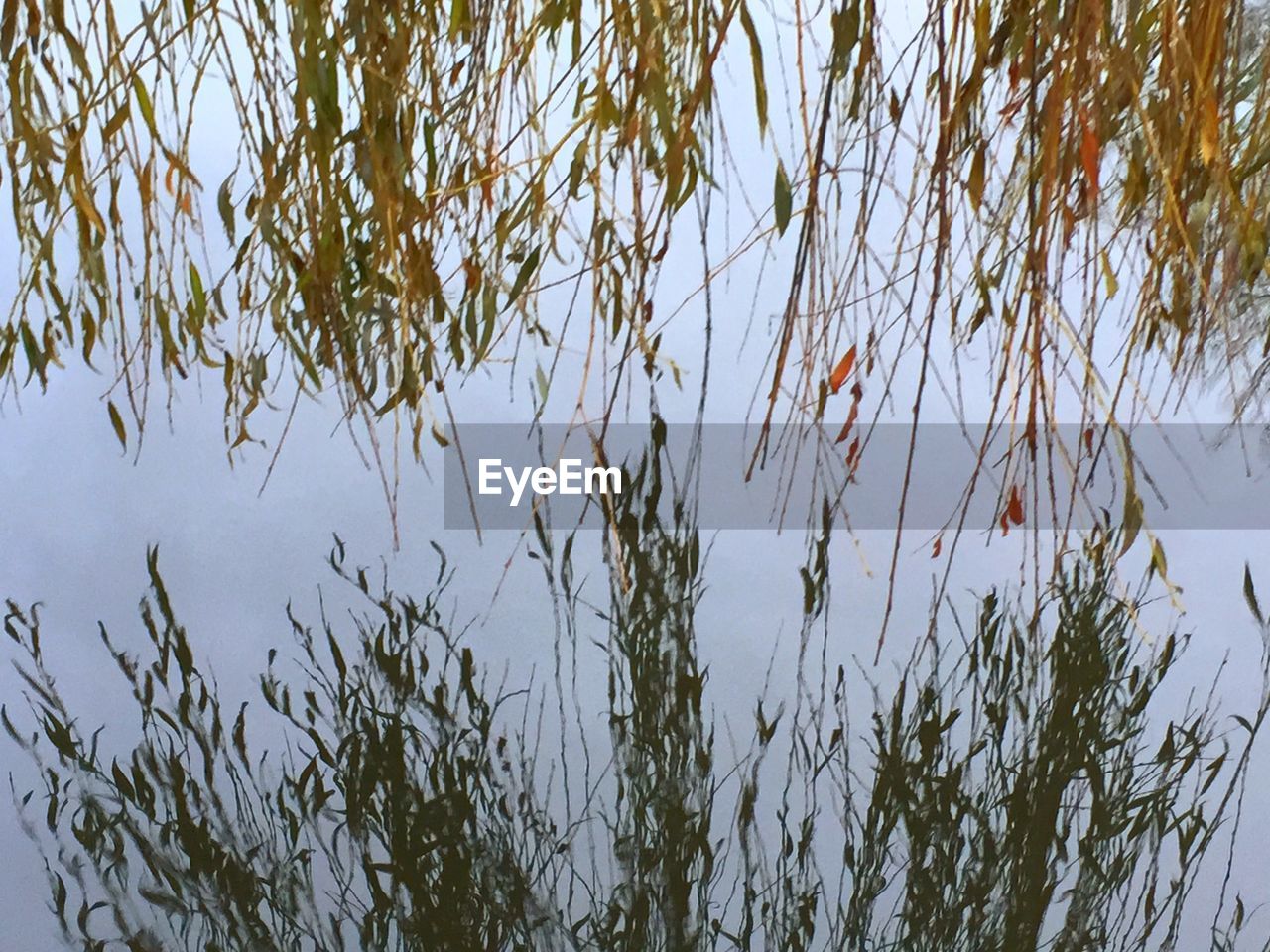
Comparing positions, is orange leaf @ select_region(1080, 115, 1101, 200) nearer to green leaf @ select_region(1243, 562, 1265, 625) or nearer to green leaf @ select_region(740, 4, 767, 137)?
green leaf @ select_region(740, 4, 767, 137)

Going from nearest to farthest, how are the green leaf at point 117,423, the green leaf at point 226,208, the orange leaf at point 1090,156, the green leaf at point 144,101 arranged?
1. the orange leaf at point 1090,156
2. the green leaf at point 144,101
3. the green leaf at point 226,208
4. the green leaf at point 117,423

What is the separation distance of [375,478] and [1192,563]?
803 millimetres

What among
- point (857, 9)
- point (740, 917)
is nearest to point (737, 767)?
point (740, 917)

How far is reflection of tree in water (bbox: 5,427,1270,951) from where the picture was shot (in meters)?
1.33

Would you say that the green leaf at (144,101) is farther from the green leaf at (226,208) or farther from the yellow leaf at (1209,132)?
the yellow leaf at (1209,132)

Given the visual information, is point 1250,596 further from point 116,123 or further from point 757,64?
point 116,123

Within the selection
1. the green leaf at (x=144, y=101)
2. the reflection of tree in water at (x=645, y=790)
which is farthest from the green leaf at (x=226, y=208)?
the reflection of tree in water at (x=645, y=790)

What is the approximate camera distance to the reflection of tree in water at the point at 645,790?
1.33 m

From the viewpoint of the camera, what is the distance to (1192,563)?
132cm

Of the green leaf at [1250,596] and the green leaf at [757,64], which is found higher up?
the green leaf at [757,64]

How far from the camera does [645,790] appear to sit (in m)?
1.37

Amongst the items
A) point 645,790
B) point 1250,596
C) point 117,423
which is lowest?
point 645,790

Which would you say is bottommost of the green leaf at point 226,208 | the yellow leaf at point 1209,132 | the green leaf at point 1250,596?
the green leaf at point 1250,596

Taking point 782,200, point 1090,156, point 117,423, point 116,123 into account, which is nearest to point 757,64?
point 782,200
